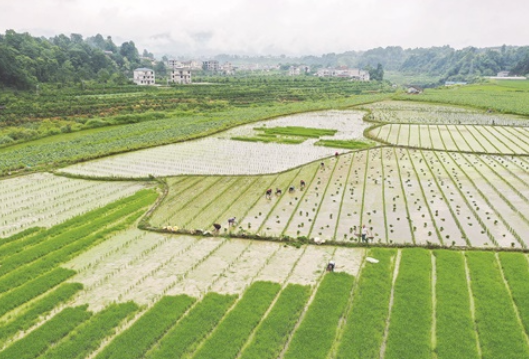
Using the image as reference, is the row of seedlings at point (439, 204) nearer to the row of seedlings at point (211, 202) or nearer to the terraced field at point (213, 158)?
the terraced field at point (213, 158)

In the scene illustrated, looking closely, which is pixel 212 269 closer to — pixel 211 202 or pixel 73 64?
pixel 211 202

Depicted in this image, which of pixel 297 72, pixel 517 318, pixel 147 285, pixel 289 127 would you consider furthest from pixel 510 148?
pixel 297 72

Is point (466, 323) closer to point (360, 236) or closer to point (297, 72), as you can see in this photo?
point (360, 236)

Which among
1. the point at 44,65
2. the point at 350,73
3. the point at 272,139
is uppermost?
the point at 350,73

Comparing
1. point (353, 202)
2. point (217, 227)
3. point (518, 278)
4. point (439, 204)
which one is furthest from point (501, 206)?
point (217, 227)

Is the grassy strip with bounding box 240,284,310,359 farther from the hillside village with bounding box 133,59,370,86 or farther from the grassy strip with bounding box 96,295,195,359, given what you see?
the hillside village with bounding box 133,59,370,86

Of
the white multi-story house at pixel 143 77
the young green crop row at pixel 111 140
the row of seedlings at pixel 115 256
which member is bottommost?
the row of seedlings at pixel 115 256

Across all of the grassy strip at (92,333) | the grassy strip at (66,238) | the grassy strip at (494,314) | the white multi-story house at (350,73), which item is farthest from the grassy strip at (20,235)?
the white multi-story house at (350,73)
